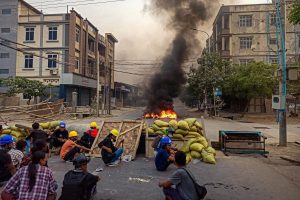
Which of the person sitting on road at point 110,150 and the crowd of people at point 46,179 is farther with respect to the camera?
the person sitting on road at point 110,150

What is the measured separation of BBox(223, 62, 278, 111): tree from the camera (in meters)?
28.9

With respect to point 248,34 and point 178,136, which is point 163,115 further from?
point 248,34

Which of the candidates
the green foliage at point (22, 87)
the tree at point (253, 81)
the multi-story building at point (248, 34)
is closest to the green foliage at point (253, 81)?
the tree at point (253, 81)

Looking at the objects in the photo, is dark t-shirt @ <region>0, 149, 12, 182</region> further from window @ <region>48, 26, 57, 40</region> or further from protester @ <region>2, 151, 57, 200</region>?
window @ <region>48, 26, 57, 40</region>

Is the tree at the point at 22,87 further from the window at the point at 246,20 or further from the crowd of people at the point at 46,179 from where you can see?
the window at the point at 246,20

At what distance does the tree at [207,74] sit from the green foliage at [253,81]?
122cm

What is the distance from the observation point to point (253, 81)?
28938 mm

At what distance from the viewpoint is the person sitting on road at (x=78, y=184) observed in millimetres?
3912

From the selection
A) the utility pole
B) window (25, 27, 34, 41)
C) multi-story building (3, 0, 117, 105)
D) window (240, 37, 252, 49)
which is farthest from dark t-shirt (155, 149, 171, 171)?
window (240, 37, 252, 49)

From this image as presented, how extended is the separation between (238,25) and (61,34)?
2503cm

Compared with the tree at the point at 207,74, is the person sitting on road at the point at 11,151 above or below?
below

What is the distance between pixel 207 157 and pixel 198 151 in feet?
1.20

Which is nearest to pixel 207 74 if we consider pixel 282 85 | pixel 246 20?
pixel 246 20

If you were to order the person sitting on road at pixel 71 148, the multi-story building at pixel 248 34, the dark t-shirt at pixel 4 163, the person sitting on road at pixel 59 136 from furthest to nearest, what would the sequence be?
the multi-story building at pixel 248 34 < the person sitting on road at pixel 59 136 < the person sitting on road at pixel 71 148 < the dark t-shirt at pixel 4 163
